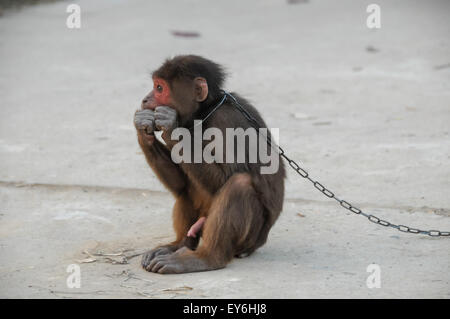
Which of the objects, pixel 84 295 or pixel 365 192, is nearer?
pixel 84 295

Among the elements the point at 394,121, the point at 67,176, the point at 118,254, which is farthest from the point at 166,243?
the point at 394,121

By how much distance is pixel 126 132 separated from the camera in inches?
350

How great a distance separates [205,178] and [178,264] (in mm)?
635

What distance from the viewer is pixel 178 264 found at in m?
5.07

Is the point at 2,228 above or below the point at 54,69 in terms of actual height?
below

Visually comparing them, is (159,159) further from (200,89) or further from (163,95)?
(200,89)

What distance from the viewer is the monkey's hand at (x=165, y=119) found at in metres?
5.11

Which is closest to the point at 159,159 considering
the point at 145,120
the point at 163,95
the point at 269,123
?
the point at 145,120

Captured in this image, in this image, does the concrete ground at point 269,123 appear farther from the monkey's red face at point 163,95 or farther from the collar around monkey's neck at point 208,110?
the monkey's red face at point 163,95

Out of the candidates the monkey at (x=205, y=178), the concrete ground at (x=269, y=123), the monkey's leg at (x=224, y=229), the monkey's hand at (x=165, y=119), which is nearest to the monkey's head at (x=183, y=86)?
the monkey at (x=205, y=178)

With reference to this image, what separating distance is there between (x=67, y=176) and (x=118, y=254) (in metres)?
2.18

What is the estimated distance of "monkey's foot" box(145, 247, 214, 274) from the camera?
505 centimetres

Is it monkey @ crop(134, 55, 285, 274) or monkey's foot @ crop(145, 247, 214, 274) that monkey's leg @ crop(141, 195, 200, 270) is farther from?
monkey's foot @ crop(145, 247, 214, 274)

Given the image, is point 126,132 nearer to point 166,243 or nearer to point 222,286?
point 166,243
